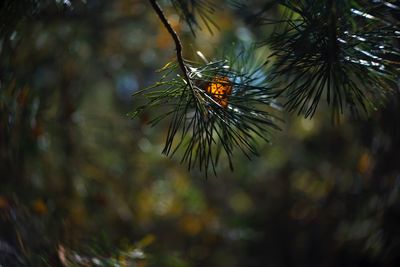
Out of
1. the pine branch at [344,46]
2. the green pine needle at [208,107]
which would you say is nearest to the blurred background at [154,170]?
the green pine needle at [208,107]

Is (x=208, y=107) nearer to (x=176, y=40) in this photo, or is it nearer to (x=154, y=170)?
(x=176, y=40)

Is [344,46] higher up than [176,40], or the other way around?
[176,40]

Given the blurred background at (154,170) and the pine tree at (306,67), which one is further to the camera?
the blurred background at (154,170)

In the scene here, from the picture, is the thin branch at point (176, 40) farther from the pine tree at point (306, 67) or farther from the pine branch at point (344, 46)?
the pine branch at point (344, 46)

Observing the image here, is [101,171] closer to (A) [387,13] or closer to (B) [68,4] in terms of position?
(B) [68,4]

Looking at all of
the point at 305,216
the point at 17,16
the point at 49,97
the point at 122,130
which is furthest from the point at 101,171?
the point at 17,16

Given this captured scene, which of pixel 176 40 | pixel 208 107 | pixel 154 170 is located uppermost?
pixel 176 40

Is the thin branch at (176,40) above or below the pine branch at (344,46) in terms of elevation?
above

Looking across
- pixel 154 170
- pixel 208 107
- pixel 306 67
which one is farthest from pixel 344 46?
pixel 154 170
